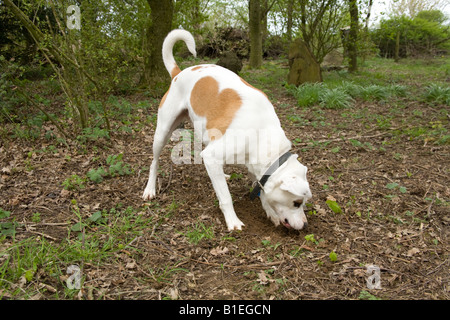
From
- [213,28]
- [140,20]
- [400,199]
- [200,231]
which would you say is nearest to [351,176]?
[400,199]

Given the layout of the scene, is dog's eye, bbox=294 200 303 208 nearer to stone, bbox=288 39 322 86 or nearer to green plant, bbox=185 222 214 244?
green plant, bbox=185 222 214 244

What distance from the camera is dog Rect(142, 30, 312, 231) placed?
9.16ft

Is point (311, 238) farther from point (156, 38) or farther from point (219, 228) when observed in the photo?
point (156, 38)

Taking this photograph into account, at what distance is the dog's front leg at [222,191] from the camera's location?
3.01 meters

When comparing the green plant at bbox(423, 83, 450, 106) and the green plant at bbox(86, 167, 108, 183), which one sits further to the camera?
the green plant at bbox(423, 83, 450, 106)

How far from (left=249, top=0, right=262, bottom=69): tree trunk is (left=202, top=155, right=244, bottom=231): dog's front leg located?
9.66 m

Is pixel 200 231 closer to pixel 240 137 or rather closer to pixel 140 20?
pixel 240 137

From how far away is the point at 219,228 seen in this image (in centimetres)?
311

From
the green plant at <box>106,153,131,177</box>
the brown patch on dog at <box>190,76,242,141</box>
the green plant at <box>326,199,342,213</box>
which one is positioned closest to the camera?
the brown patch on dog at <box>190,76,242,141</box>

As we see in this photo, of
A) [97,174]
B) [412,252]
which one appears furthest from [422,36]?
[97,174]

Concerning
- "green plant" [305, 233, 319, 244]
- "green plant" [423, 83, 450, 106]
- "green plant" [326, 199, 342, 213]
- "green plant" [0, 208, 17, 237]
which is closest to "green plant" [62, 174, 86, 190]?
"green plant" [0, 208, 17, 237]

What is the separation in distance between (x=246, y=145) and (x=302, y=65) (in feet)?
20.1

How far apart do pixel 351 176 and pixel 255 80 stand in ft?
20.5
